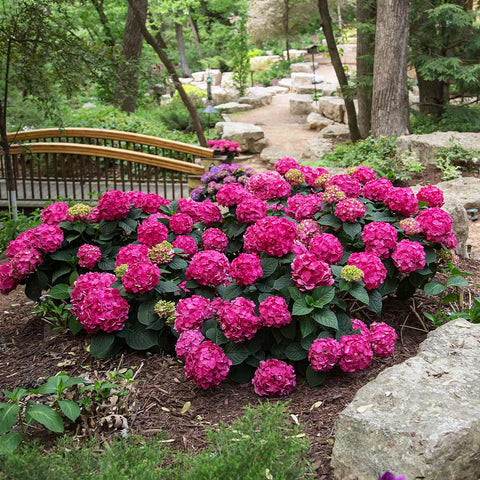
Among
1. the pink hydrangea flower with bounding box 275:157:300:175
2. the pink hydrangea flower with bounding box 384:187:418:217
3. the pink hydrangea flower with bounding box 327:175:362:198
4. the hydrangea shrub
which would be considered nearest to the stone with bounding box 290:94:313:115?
the pink hydrangea flower with bounding box 275:157:300:175

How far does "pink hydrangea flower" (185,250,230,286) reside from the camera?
307 cm

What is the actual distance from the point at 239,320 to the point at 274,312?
174 millimetres

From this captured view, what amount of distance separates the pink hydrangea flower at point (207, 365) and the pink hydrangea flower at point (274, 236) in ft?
1.90

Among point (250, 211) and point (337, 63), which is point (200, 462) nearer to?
point (250, 211)

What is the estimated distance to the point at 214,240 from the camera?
11.4 ft

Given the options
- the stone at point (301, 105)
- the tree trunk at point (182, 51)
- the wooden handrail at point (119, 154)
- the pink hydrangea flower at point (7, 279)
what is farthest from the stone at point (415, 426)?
the tree trunk at point (182, 51)

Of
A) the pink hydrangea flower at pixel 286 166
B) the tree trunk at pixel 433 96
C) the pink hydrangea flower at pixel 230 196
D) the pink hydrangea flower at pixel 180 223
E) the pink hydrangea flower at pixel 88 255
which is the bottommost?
the pink hydrangea flower at pixel 88 255

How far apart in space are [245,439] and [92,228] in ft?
6.95

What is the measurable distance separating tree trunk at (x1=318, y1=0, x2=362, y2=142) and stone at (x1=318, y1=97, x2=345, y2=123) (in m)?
3.12

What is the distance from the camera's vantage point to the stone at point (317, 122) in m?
14.5

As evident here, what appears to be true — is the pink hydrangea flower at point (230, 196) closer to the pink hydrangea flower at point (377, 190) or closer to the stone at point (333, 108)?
the pink hydrangea flower at point (377, 190)

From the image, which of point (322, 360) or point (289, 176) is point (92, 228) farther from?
point (322, 360)

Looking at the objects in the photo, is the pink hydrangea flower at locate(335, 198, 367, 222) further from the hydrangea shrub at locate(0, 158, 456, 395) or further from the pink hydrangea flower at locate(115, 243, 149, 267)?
the pink hydrangea flower at locate(115, 243, 149, 267)

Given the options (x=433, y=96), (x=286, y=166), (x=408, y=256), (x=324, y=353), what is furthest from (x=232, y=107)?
(x=324, y=353)
